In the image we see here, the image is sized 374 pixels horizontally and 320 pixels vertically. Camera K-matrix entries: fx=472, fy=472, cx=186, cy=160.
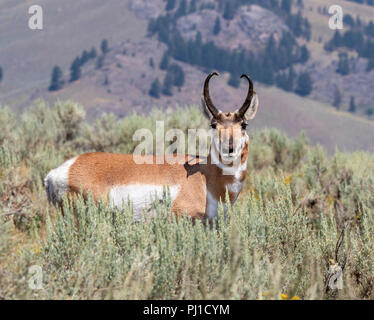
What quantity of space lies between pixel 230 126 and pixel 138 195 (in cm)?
124

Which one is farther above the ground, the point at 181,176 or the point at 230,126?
the point at 230,126

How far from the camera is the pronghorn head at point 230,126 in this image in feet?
16.3

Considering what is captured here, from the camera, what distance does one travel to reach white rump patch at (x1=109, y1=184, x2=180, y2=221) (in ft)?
16.5

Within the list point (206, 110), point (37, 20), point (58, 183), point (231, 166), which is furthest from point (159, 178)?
point (37, 20)

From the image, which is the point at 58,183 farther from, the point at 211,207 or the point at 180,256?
the point at 180,256

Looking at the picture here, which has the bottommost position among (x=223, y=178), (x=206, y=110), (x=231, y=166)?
(x=223, y=178)

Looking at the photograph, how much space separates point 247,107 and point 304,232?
5.10 ft

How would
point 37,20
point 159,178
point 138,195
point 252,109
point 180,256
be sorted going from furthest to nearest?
point 37,20
point 252,109
point 159,178
point 138,195
point 180,256

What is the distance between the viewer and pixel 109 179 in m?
5.23

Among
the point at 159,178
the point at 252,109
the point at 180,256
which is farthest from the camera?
the point at 252,109

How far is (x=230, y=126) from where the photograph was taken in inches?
201

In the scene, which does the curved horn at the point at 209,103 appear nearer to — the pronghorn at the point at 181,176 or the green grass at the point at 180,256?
the pronghorn at the point at 181,176

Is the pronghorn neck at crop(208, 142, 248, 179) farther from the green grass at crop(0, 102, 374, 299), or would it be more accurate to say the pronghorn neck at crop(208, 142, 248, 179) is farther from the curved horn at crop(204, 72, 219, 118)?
the green grass at crop(0, 102, 374, 299)
